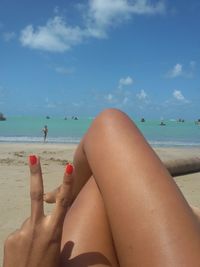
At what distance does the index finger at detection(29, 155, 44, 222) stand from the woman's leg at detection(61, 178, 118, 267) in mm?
192

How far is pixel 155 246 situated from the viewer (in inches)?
35.2

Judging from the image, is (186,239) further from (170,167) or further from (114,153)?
(170,167)

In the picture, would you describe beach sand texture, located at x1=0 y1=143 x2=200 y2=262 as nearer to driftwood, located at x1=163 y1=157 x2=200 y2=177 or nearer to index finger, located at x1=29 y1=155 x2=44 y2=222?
driftwood, located at x1=163 y1=157 x2=200 y2=177

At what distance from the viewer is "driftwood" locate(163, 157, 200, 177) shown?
854 cm

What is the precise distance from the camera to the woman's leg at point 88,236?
3.51 feet

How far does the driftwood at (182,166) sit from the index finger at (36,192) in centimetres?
745

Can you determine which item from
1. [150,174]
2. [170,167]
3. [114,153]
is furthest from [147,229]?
[170,167]

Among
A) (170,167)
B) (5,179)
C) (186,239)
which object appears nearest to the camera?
(186,239)

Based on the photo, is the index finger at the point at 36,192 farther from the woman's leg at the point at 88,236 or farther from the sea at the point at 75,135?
the sea at the point at 75,135

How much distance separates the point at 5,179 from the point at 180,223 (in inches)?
262

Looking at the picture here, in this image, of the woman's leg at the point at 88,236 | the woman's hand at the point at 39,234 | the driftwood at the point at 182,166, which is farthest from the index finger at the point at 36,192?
the driftwood at the point at 182,166

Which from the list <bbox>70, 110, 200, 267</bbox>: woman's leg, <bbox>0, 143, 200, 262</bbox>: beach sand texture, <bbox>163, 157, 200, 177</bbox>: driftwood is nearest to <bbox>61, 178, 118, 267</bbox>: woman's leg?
<bbox>70, 110, 200, 267</bbox>: woman's leg

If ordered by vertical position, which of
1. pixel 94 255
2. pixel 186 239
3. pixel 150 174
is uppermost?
pixel 150 174

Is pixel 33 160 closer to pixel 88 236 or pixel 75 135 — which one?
pixel 88 236
